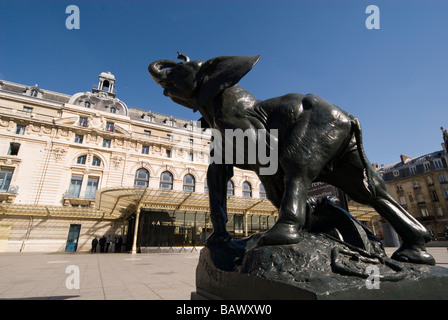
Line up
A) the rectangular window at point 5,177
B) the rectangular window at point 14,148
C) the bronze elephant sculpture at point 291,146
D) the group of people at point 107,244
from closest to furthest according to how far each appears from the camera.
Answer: the bronze elephant sculpture at point 291,146 → the group of people at point 107,244 → the rectangular window at point 5,177 → the rectangular window at point 14,148

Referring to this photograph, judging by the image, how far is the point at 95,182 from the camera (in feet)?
80.0

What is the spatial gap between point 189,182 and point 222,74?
26724 millimetres

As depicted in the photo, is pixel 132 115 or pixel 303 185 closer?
pixel 303 185

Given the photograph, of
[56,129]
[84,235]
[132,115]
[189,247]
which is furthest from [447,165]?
[56,129]

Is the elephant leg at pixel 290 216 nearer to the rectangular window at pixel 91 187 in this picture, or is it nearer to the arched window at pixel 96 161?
the rectangular window at pixel 91 187

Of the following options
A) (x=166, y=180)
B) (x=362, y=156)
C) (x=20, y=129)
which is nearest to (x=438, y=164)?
(x=166, y=180)

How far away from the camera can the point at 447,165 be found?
3469cm

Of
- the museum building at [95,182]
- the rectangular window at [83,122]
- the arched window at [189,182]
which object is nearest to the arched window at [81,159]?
the museum building at [95,182]

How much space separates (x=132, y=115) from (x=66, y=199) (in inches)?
545

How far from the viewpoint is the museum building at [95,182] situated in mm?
20703

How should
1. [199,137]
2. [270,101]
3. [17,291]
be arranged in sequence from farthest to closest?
[199,137] < [17,291] < [270,101]

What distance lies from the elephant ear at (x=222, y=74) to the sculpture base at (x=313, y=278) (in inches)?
45.1

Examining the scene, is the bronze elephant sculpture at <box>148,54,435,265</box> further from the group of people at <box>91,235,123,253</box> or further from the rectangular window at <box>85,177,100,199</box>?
the rectangular window at <box>85,177,100,199</box>
